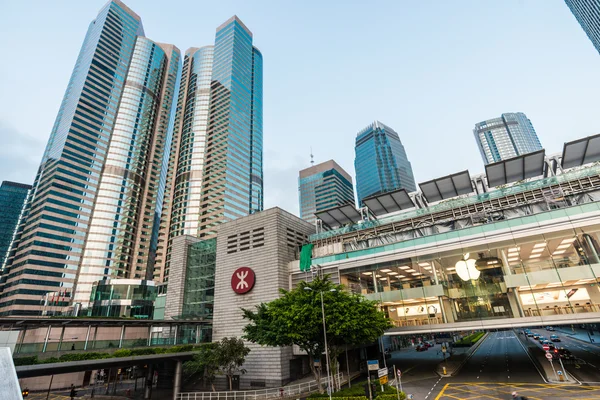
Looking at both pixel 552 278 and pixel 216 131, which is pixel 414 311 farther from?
pixel 216 131

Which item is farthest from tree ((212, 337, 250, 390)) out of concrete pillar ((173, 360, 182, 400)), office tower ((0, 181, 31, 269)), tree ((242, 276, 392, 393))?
office tower ((0, 181, 31, 269))

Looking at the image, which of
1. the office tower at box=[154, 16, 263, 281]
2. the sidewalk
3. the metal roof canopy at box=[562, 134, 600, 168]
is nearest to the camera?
the metal roof canopy at box=[562, 134, 600, 168]

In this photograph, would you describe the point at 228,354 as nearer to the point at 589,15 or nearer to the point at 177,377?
the point at 177,377

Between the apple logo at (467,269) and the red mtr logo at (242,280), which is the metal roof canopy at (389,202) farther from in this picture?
the red mtr logo at (242,280)

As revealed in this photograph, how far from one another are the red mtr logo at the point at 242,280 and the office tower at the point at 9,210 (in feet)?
609

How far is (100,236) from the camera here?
413ft

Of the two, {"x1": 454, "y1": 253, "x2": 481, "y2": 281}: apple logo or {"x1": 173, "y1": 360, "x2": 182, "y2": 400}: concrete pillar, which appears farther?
{"x1": 173, "y1": 360, "x2": 182, "y2": 400}: concrete pillar

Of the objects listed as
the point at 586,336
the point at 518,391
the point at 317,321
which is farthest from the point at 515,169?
the point at 586,336

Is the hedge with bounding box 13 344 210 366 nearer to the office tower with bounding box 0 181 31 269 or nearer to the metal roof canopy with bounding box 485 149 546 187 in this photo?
the metal roof canopy with bounding box 485 149 546 187

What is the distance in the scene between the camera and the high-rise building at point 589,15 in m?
125

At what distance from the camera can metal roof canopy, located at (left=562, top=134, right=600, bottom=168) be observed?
126ft

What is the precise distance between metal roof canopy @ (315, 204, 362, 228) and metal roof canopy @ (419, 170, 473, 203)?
37.4 ft

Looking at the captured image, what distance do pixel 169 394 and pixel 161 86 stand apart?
7001 inches

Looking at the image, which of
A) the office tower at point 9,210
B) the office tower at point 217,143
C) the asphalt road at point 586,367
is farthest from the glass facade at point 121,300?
the office tower at point 9,210
